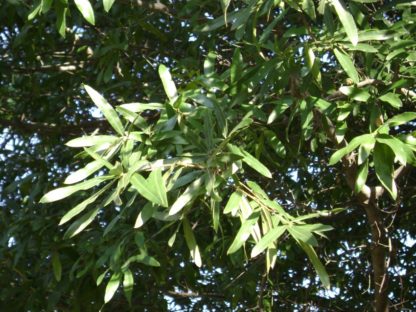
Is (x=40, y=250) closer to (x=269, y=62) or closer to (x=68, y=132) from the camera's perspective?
(x=68, y=132)

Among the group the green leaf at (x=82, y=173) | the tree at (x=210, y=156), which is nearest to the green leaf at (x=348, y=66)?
the tree at (x=210, y=156)

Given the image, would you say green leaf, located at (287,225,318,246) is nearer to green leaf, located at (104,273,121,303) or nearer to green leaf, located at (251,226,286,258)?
green leaf, located at (251,226,286,258)

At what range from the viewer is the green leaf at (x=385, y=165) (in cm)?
221

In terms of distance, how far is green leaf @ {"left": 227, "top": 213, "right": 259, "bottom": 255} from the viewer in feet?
7.02

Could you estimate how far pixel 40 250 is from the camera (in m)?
3.46

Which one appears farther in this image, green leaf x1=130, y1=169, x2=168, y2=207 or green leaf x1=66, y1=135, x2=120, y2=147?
green leaf x1=66, y1=135, x2=120, y2=147

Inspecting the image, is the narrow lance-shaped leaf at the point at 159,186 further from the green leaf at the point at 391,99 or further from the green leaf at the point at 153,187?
the green leaf at the point at 391,99

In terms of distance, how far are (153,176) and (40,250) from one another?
1.56 meters

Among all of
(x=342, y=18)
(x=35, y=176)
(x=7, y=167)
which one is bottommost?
(x=342, y=18)

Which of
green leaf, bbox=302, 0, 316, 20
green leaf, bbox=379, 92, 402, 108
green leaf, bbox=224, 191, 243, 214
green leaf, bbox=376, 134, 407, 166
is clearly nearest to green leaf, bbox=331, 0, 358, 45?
green leaf, bbox=302, 0, 316, 20

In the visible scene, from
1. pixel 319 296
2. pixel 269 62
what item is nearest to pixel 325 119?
pixel 269 62

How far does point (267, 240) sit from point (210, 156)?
274 millimetres

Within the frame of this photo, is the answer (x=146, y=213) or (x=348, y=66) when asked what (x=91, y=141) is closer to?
(x=146, y=213)

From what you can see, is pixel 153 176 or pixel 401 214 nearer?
pixel 153 176
